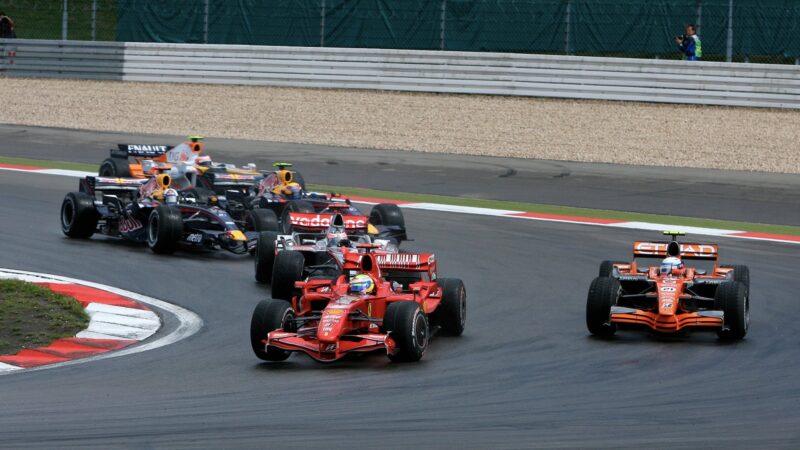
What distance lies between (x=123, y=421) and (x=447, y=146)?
65.5 feet

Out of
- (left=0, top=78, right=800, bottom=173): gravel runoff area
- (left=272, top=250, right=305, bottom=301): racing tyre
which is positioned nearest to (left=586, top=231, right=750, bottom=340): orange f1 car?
(left=272, top=250, right=305, bottom=301): racing tyre

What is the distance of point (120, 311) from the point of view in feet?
46.0

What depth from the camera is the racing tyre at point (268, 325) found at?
11703 mm

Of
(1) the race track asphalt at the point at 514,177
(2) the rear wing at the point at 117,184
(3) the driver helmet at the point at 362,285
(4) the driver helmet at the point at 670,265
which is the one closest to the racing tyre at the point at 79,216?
(2) the rear wing at the point at 117,184

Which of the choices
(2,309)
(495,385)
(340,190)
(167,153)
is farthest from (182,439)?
(340,190)

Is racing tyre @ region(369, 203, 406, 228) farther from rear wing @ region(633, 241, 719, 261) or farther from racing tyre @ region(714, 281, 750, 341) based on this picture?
racing tyre @ region(714, 281, 750, 341)

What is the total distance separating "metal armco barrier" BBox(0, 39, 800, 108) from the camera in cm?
2823

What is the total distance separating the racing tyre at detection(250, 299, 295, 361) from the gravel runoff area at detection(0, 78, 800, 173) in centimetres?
1633

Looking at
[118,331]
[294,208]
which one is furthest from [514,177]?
[118,331]

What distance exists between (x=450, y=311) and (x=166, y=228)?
224 inches

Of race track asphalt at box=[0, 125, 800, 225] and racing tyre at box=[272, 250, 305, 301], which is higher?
race track asphalt at box=[0, 125, 800, 225]

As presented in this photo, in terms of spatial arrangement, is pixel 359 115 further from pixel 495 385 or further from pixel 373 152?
pixel 495 385

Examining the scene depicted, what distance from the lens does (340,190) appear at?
24250mm

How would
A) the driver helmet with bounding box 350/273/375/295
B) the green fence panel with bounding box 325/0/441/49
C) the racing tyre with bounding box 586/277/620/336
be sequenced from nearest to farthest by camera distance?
1. the driver helmet with bounding box 350/273/375/295
2. the racing tyre with bounding box 586/277/620/336
3. the green fence panel with bounding box 325/0/441/49
